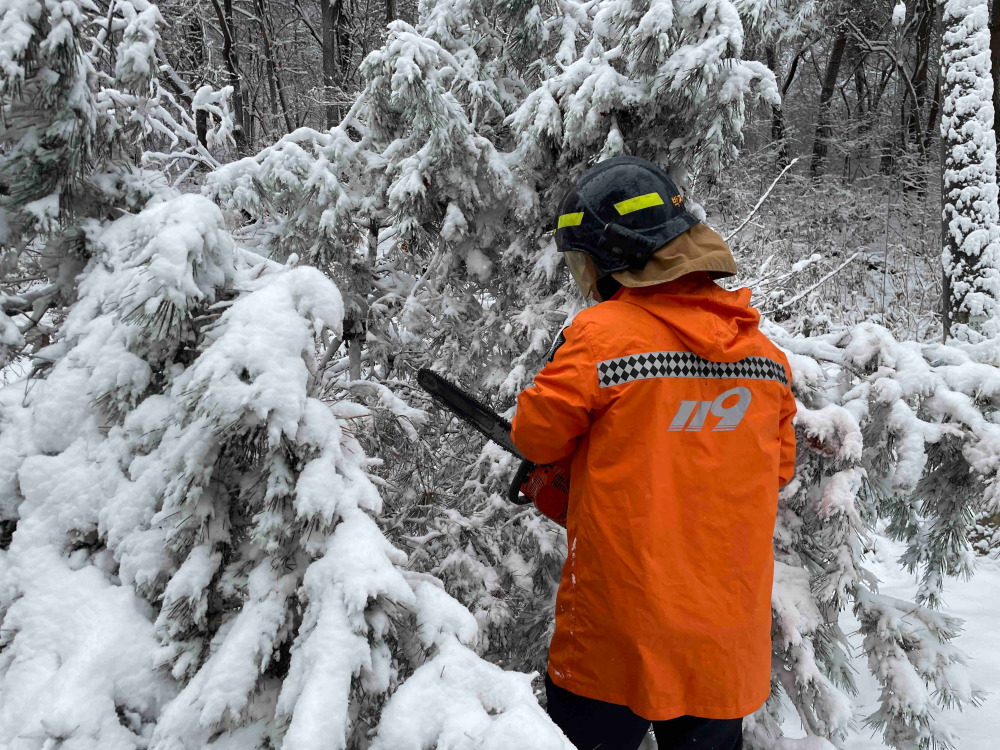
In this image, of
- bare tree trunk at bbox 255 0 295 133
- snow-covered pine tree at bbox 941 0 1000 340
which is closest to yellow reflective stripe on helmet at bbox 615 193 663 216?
snow-covered pine tree at bbox 941 0 1000 340

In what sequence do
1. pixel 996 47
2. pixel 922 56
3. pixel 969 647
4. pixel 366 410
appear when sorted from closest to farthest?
pixel 366 410 → pixel 969 647 → pixel 996 47 → pixel 922 56

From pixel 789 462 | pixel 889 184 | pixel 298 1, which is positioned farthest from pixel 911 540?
pixel 889 184

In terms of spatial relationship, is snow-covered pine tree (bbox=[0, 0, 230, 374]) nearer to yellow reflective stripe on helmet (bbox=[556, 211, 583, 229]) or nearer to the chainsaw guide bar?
the chainsaw guide bar

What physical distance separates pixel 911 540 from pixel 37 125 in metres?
3.65

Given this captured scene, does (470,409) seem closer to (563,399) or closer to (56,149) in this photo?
(563,399)

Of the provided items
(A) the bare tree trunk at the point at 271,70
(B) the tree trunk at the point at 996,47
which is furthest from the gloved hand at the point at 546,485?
(A) the bare tree trunk at the point at 271,70

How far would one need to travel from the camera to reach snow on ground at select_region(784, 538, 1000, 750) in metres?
3.25

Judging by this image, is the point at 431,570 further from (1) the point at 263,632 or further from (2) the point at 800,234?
(2) the point at 800,234

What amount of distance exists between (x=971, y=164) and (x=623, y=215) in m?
5.13

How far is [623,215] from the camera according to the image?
1.89 metres

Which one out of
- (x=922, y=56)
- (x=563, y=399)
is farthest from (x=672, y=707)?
(x=922, y=56)

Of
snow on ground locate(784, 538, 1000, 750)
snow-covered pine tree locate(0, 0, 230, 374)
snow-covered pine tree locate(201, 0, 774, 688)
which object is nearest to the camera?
snow-covered pine tree locate(0, 0, 230, 374)

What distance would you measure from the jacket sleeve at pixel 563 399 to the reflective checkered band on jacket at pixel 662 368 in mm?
43

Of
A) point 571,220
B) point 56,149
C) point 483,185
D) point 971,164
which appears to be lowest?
point 971,164
